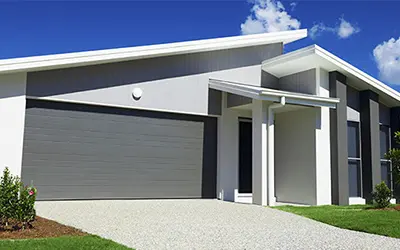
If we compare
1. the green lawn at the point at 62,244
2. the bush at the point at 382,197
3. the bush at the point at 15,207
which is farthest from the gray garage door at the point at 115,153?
the green lawn at the point at 62,244

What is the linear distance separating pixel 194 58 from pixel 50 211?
714 cm

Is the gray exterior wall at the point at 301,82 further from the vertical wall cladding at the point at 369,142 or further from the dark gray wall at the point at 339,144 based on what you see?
the vertical wall cladding at the point at 369,142

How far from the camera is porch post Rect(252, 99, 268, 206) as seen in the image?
12930 millimetres

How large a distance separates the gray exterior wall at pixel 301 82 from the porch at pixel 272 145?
393 mm

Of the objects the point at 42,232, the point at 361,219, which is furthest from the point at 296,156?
the point at 42,232

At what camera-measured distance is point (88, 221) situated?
8.83 m

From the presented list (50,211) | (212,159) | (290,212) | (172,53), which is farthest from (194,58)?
(50,211)

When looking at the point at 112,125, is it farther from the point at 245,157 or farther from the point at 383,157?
the point at 383,157

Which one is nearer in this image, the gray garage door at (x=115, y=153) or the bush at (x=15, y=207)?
the bush at (x=15, y=207)

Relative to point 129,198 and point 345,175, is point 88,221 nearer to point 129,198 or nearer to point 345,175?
point 129,198

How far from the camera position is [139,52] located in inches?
507

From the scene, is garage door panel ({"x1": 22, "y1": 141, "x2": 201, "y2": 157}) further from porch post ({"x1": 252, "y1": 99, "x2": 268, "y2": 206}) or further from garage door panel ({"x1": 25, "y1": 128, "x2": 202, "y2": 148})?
porch post ({"x1": 252, "y1": 99, "x2": 268, "y2": 206})

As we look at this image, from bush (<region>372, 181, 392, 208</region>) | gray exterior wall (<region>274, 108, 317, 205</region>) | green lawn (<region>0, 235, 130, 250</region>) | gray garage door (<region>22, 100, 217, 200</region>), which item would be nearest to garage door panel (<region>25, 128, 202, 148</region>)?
gray garage door (<region>22, 100, 217, 200</region>)

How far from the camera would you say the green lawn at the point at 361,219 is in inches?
342
